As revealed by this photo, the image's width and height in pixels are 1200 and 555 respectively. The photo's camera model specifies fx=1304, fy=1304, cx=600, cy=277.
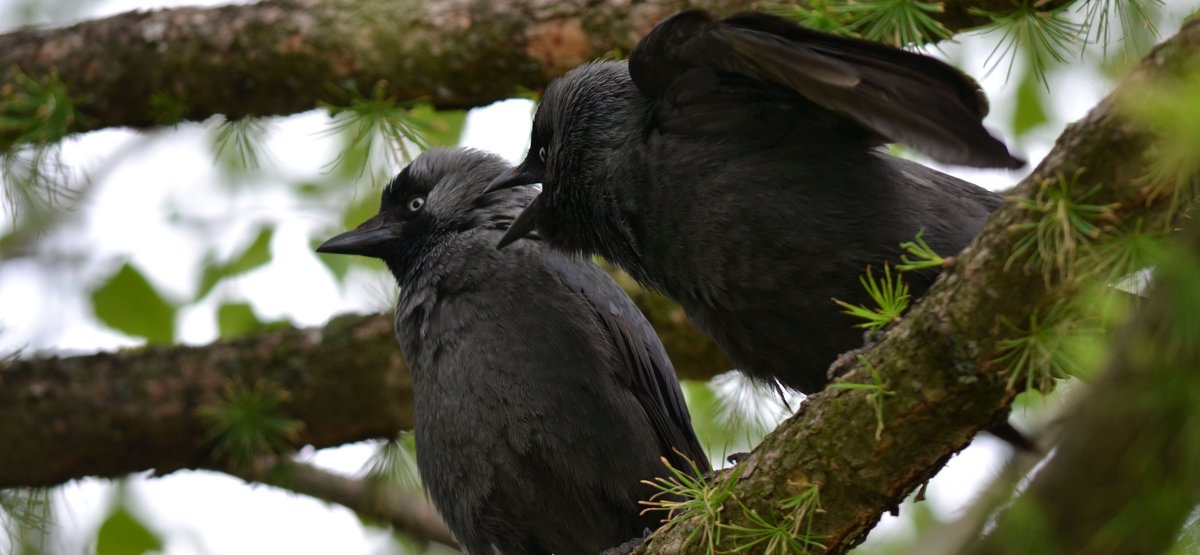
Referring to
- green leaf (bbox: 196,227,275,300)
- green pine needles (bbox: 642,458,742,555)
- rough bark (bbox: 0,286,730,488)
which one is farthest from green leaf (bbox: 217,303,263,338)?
green pine needles (bbox: 642,458,742,555)

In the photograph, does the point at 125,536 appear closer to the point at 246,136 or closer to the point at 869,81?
the point at 246,136

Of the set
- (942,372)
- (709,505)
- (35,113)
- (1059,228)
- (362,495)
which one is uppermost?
(1059,228)

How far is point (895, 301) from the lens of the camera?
9.98 ft

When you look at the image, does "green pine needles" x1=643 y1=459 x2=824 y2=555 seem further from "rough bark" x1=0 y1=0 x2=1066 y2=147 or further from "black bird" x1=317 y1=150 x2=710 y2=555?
"rough bark" x1=0 y1=0 x2=1066 y2=147

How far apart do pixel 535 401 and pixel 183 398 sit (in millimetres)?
2114

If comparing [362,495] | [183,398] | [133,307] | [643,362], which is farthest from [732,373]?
[133,307]

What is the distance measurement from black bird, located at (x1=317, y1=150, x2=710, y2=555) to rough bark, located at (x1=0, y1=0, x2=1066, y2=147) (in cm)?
74

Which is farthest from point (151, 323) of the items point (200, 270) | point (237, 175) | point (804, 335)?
point (804, 335)

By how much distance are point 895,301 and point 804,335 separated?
2.09 ft

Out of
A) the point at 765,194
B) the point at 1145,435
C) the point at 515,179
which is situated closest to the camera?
the point at 1145,435

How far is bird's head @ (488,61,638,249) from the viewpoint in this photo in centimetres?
415

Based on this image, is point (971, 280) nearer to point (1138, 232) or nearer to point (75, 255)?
point (1138, 232)

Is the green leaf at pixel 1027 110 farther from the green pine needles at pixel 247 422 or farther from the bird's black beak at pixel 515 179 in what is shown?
the green pine needles at pixel 247 422

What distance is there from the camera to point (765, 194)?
3.62m
